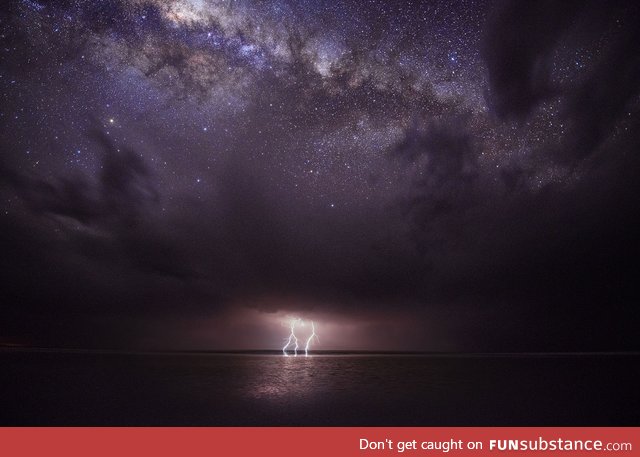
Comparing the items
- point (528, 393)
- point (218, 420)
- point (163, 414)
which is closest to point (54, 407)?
point (163, 414)

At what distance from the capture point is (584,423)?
1198cm

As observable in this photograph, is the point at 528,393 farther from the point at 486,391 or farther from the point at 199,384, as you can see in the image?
the point at 199,384

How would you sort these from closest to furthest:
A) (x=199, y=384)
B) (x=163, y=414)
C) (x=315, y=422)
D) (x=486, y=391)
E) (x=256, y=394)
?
(x=315, y=422), (x=163, y=414), (x=256, y=394), (x=486, y=391), (x=199, y=384)

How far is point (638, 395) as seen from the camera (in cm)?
1673

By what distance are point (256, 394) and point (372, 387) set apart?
22.4ft
